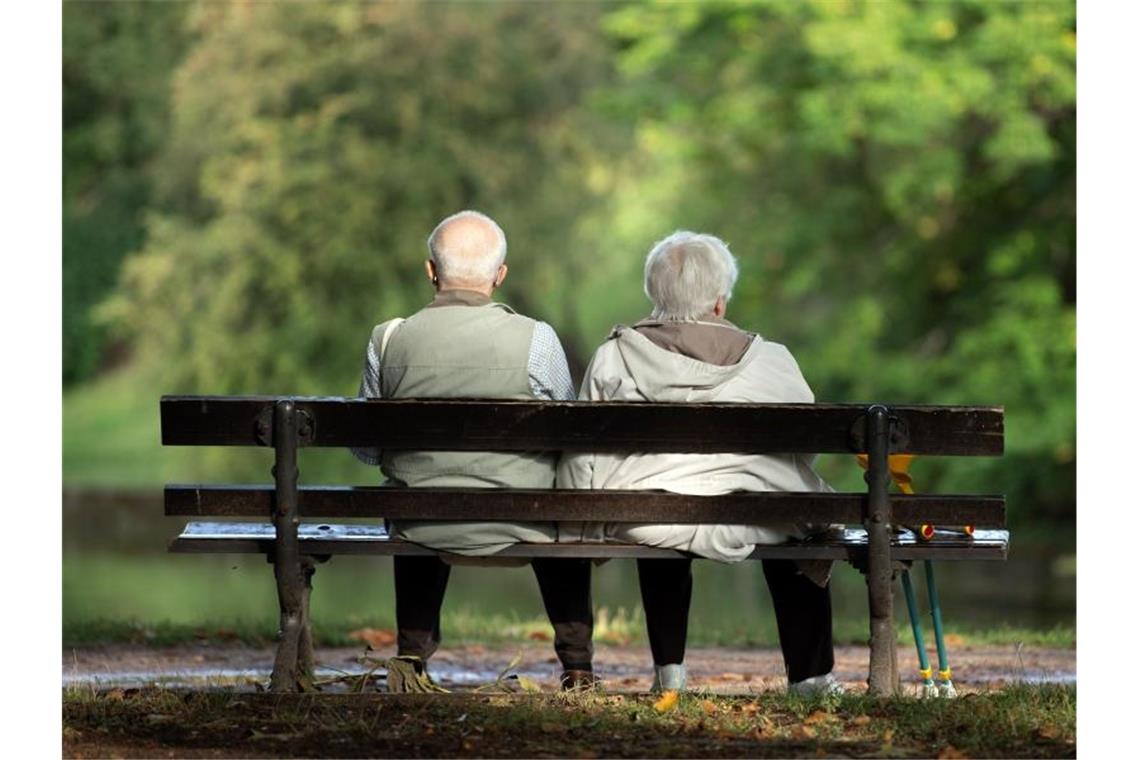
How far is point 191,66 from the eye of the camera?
27.3m

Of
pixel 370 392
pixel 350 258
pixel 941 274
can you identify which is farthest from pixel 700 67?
pixel 370 392

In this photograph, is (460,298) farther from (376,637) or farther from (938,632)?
(376,637)

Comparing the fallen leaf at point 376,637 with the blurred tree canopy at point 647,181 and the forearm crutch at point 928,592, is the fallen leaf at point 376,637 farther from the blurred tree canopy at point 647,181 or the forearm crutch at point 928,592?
the blurred tree canopy at point 647,181

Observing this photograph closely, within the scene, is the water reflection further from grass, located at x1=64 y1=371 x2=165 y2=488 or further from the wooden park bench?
the wooden park bench

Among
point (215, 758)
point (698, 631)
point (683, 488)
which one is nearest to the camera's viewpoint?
point (215, 758)

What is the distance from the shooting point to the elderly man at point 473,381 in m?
5.51

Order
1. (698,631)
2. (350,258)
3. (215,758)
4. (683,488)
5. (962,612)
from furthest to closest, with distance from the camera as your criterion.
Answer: (350,258) < (962,612) < (698,631) < (683,488) < (215,758)

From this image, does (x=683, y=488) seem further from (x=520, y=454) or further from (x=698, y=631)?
(x=698, y=631)

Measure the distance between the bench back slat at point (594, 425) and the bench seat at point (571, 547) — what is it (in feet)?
0.86

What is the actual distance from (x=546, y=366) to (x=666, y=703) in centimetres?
100

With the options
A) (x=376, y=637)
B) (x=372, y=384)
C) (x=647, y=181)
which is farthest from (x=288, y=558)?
(x=647, y=181)

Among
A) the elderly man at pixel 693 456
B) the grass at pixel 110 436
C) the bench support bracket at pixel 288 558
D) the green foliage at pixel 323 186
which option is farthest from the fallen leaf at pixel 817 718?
the grass at pixel 110 436

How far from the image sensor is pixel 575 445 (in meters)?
5.36

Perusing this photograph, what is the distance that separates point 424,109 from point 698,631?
62.0 ft
